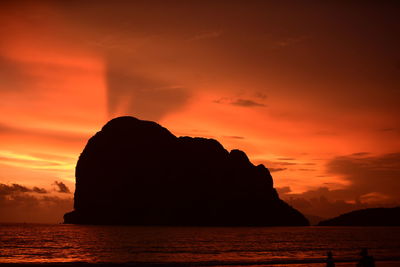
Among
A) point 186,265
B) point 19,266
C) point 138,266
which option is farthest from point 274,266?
point 19,266

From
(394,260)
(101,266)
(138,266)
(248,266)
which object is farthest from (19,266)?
(394,260)

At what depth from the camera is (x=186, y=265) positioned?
3600 cm

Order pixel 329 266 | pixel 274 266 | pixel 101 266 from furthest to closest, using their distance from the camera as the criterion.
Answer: pixel 274 266 → pixel 101 266 → pixel 329 266

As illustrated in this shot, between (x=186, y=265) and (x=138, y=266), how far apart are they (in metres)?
5.64

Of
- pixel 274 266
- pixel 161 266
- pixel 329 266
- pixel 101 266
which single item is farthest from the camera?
pixel 274 266

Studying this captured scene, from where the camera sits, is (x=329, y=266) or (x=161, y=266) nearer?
(x=329, y=266)

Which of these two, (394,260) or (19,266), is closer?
(19,266)

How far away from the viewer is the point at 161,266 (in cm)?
3131

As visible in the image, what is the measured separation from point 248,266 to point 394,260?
42.6 ft

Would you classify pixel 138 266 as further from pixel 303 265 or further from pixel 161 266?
pixel 303 265

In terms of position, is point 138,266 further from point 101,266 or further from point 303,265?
point 303,265

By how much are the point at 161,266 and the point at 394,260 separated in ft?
70.5

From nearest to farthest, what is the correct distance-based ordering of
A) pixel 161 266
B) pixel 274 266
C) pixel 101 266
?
pixel 161 266
pixel 101 266
pixel 274 266

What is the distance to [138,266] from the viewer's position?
31.7 m
